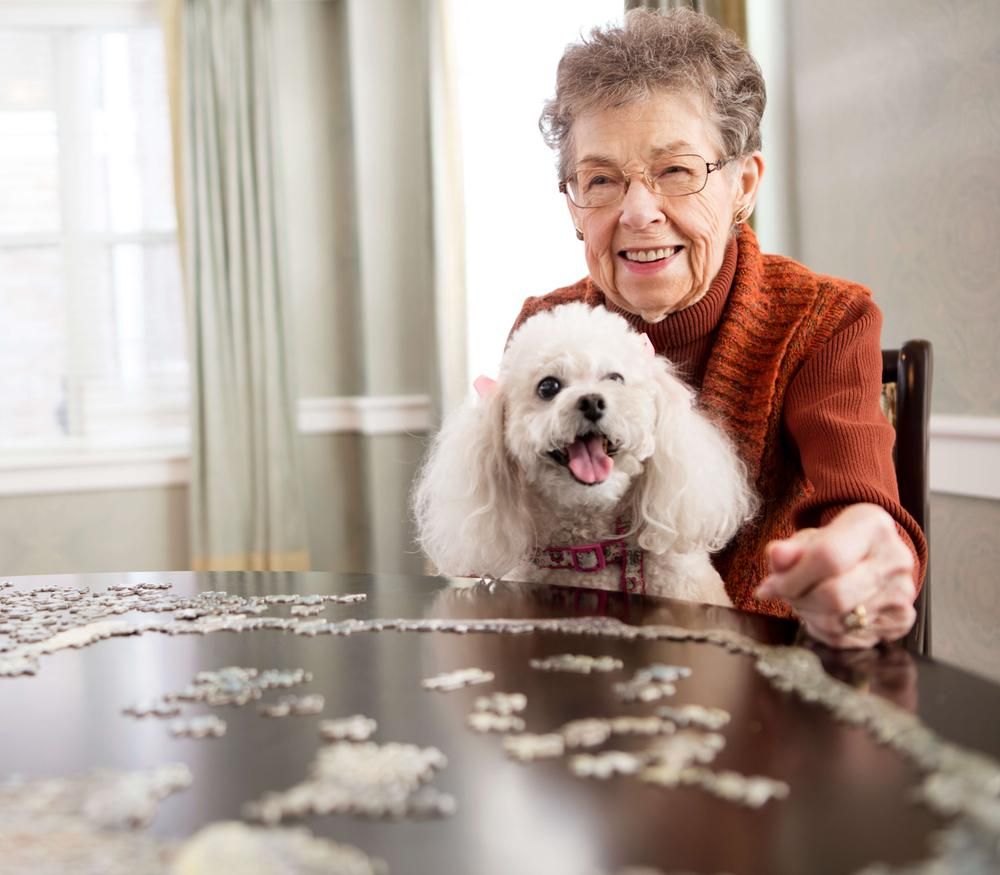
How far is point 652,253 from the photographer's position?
1961mm

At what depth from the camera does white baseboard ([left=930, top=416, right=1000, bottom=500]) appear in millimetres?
2449

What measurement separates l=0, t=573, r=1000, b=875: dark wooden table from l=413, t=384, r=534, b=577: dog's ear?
0.23 meters

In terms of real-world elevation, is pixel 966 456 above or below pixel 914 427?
below

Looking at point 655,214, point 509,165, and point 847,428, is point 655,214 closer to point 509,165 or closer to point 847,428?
point 847,428

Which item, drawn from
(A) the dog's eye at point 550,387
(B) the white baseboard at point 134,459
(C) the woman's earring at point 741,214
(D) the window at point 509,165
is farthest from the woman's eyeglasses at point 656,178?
(B) the white baseboard at point 134,459

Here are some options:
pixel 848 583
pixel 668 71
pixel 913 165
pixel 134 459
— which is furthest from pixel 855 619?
pixel 134 459

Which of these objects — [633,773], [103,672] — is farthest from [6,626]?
[633,773]

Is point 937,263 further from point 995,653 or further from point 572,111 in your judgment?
point 572,111

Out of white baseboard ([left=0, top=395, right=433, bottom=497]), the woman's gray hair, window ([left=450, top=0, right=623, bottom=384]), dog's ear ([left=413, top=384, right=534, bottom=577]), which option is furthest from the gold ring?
white baseboard ([left=0, top=395, right=433, bottom=497])

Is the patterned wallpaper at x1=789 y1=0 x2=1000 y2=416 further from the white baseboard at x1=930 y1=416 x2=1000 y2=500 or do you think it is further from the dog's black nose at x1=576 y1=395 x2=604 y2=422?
the dog's black nose at x1=576 y1=395 x2=604 y2=422

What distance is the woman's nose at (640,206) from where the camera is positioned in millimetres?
Result: 1906

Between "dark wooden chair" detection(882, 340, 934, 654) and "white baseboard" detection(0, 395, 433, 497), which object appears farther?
"white baseboard" detection(0, 395, 433, 497)

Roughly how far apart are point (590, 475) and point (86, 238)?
4122 millimetres

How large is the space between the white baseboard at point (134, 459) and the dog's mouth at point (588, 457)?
10.6ft
